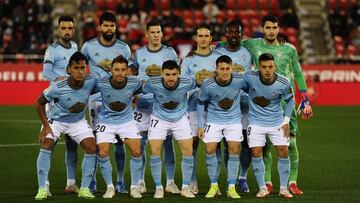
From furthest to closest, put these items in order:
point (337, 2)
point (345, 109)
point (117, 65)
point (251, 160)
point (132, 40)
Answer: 1. point (337, 2)
2. point (132, 40)
3. point (345, 109)
4. point (251, 160)
5. point (117, 65)

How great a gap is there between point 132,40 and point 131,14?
6.12 feet

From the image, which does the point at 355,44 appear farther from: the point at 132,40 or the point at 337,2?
the point at 132,40

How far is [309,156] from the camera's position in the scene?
1711cm

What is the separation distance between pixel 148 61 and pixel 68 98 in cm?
134

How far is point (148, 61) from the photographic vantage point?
12.7 m

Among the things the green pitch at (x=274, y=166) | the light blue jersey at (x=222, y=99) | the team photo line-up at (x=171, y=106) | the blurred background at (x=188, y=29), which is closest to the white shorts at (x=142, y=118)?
the team photo line-up at (x=171, y=106)

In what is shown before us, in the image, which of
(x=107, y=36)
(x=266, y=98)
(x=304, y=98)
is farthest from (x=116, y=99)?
(x=304, y=98)

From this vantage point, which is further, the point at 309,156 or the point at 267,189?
the point at 309,156

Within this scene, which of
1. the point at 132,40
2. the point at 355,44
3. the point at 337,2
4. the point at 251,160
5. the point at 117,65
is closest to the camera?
the point at 117,65

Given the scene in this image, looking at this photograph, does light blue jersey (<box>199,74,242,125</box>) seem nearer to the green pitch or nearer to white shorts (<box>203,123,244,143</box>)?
white shorts (<box>203,123,244,143</box>)

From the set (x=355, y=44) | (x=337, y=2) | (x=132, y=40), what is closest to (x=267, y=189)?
(x=132, y=40)

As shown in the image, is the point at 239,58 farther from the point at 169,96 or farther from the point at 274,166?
the point at 274,166

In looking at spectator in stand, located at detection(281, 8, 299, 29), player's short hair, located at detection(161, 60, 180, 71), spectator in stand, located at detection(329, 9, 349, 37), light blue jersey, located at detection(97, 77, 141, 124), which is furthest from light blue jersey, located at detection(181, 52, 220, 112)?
spectator in stand, located at detection(329, 9, 349, 37)

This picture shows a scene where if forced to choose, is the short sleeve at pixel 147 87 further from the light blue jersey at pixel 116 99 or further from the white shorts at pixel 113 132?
the white shorts at pixel 113 132
